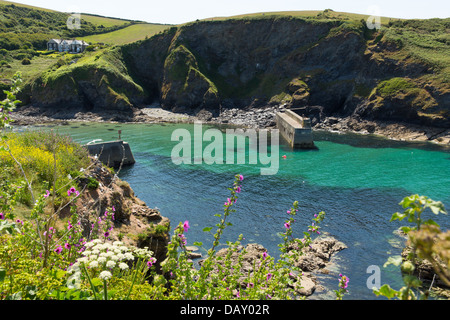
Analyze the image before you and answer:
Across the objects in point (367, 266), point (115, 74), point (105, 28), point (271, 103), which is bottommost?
point (367, 266)

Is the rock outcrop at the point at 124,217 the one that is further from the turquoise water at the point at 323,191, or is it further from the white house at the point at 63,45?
the white house at the point at 63,45

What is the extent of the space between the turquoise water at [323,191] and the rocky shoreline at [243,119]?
29.8 feet

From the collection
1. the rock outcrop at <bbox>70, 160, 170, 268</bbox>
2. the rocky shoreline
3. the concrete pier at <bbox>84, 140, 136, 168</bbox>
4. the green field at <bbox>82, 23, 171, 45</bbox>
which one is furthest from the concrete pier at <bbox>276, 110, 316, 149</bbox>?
the green field at <bbox>82, 23, 171, 45</bbox>

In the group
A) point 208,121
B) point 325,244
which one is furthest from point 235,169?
point 208,121

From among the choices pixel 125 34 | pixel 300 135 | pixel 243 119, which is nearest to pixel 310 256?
pixel 300 135

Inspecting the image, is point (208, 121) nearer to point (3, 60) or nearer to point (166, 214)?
point (166, 214)

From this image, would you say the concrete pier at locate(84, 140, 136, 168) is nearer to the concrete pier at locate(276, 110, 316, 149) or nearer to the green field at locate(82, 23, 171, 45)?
the concrete pier at locate(276, 110, 316, 149)

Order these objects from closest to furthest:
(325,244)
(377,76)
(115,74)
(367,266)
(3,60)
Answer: (367,266), (325,244), (377,76), (115,74), (3,60)

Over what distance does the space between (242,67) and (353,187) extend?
76.4 m

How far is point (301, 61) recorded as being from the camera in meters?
93.8

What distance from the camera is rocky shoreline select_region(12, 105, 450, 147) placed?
67.1 meters

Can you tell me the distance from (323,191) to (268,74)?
7075 cm

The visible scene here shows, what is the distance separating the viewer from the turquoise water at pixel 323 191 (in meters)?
22.8

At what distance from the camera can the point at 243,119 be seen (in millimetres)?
85188
